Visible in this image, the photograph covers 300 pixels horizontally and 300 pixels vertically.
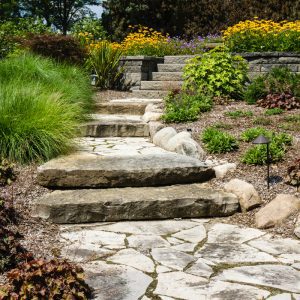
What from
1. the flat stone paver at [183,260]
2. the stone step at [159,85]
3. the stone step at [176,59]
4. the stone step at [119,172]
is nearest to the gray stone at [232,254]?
the flat stone paver at [183,260]

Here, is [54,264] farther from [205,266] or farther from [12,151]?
[12,151]

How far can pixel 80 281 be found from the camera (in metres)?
2.91

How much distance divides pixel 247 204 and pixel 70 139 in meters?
2.22

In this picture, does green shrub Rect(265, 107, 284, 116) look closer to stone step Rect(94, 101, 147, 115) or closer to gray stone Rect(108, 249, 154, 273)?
stone step Rect(94, 101, 147, 115)

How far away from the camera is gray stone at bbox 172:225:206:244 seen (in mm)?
3977

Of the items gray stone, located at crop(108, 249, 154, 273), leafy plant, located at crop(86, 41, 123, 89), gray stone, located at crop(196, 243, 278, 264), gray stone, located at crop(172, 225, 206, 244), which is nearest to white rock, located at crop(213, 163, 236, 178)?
gray stone, located at crop(172, 225, 206, 244)

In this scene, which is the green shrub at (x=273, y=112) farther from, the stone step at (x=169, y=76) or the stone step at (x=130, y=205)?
the stone step at (x=169, y=76)

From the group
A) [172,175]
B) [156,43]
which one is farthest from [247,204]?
[156,43]

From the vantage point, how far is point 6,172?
4.78m

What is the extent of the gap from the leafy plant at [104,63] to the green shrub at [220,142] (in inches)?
210

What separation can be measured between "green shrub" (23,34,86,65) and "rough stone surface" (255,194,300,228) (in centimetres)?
676

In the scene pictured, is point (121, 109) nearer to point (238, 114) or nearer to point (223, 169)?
point (238, 114)

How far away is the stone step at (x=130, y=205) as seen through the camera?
4352mm

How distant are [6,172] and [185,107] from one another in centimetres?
347
